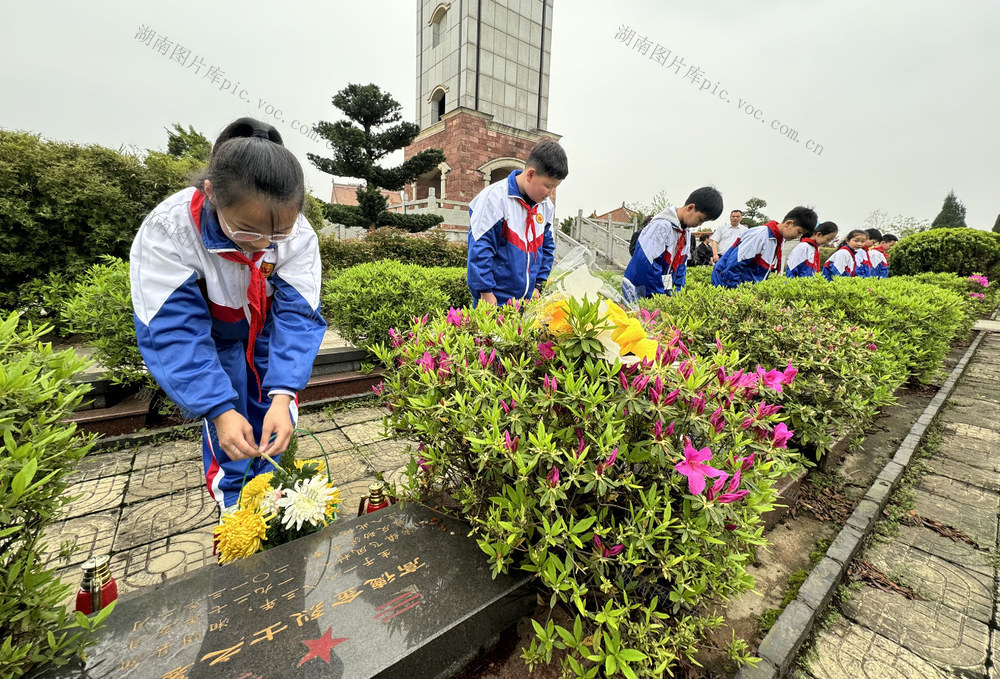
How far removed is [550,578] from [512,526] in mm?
157

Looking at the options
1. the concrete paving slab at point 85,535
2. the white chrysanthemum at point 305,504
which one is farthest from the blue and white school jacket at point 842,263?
the concrete paving slab at point 85,535

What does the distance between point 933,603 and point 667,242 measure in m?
2.99

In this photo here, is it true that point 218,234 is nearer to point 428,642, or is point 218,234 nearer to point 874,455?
point 428,642

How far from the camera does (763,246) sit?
4766mm

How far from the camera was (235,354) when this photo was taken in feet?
5.79

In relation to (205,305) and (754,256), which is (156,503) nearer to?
(205,305)

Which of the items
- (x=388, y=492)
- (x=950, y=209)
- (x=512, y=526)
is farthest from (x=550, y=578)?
(x=950, y=209)

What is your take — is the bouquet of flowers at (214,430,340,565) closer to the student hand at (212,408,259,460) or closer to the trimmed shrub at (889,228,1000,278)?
the student hand at (212,408,259,460)

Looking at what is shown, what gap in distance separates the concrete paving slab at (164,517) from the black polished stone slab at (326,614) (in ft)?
3.41

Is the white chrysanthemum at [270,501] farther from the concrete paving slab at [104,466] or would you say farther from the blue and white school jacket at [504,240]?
the concrete paving slab at [104,466]

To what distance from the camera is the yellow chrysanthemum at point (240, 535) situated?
133 centimetres

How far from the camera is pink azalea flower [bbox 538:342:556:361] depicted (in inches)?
53.9

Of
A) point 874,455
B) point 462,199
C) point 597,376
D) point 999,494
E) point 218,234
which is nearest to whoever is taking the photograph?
point 597,376

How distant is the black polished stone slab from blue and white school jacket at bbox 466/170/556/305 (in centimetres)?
169
